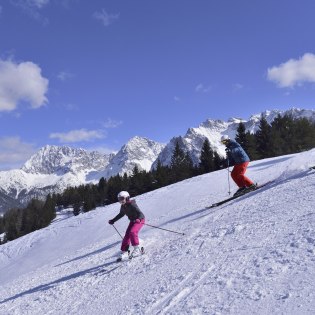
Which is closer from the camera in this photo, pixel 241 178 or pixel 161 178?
pixel 241 178

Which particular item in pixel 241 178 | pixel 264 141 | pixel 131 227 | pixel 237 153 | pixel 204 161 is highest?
pixel 264 141

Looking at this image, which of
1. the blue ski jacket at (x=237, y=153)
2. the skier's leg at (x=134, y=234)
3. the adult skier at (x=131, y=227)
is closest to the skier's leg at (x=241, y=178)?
the blue ski jacket at (x=237, y=153)

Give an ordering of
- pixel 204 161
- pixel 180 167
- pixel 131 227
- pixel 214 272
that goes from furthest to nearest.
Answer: pixel 180 167, pixel 204 161, pixel 131 227, pixel 214 272

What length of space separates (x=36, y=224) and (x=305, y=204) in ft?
331

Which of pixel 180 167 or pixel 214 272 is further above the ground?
pixel 180 167

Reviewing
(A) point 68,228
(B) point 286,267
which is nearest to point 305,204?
(B) point 286,267

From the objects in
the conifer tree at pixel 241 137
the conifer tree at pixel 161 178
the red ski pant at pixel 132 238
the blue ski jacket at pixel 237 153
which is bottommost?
the red ski pant at pixel 132 238

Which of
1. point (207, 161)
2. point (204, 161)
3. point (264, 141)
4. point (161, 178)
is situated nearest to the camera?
point (264, 141)

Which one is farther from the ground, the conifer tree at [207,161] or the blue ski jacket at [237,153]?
the conifer tree at [207,161]

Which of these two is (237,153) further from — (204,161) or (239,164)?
(204,161)

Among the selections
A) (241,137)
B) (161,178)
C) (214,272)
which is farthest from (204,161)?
(214,272)

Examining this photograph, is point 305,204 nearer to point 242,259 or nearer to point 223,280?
point 242,259

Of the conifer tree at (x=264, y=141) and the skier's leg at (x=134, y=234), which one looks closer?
the skier's leg at (x=134, y=234)

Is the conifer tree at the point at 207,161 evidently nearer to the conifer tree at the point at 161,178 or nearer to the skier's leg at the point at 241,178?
the conifer tree at the point at 161,178
